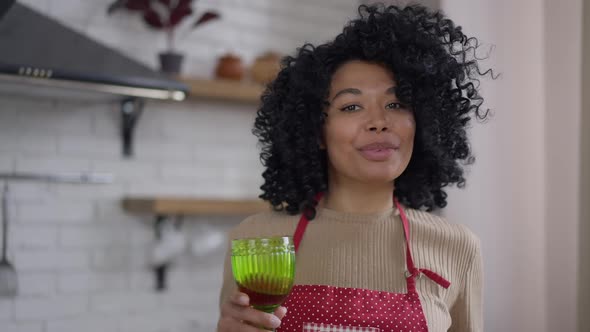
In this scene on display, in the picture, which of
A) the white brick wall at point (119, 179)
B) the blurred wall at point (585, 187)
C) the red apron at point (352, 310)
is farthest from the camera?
the white brick wall at point (119, 179)

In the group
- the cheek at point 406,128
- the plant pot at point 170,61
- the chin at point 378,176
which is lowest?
the chin at point 378,176

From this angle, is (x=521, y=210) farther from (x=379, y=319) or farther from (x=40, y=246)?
(x=40, y=246)

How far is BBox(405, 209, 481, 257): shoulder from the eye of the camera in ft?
4.50

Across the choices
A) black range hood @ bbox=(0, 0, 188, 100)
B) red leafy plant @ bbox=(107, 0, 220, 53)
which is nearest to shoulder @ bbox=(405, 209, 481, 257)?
black range hood @ bbox=(0, 0, 188, 100)

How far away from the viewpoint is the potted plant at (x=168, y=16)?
2.60 m

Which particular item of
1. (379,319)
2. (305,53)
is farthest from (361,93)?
(379,319)

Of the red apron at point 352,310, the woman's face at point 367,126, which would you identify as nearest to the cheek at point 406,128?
the woman's face at point 367,126

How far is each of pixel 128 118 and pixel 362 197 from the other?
1.45 m

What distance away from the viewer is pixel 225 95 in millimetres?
2703

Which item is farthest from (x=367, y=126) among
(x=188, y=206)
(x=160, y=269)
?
(x=160, y=269)

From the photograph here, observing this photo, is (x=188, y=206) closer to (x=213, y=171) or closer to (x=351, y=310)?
(x=213, y=171)

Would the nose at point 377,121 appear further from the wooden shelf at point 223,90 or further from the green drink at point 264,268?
the wooden shelf at point 223,90

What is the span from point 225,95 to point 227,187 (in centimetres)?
38

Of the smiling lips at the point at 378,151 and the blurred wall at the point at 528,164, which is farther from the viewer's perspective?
the blurred wall at the point at 528,164
